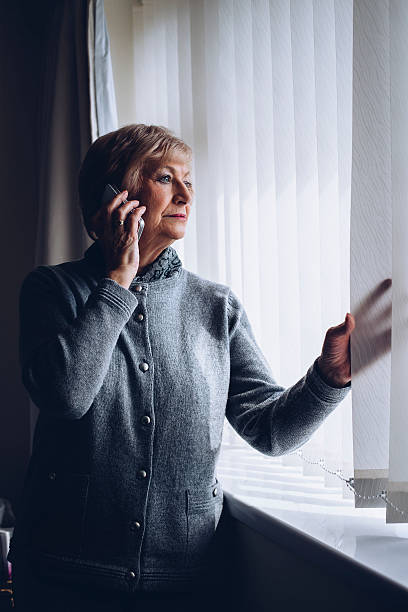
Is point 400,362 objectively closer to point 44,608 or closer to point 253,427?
point 253,427

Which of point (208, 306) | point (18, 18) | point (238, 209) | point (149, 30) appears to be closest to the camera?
point (208, 306)

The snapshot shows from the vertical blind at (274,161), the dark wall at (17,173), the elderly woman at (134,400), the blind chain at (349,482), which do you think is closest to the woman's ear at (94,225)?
the elderly woman at (134,400)

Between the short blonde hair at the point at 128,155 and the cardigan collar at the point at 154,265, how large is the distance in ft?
0.35

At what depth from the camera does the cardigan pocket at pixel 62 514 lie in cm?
117

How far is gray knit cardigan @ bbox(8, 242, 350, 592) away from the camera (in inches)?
44.8

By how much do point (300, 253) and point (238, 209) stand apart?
1.12 feet

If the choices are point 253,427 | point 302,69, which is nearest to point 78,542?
point 253,427

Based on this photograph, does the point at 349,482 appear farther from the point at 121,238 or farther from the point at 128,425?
the point at 121,238

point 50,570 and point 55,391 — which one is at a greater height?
point 55,391

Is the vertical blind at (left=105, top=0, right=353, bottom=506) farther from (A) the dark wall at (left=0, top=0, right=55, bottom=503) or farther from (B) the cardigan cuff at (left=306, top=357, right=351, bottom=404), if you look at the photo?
(A) the dark wall at (left=0, top=0, right=55, bottom=503)

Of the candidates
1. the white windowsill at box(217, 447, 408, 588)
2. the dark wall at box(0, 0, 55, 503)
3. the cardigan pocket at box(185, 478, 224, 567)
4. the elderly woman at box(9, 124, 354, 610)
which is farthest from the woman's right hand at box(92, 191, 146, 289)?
the dark wall at box(0, 0, 55, 503)

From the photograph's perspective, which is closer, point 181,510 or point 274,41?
point 181,510

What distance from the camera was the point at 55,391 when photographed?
43.6 inches

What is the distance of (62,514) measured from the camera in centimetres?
118
